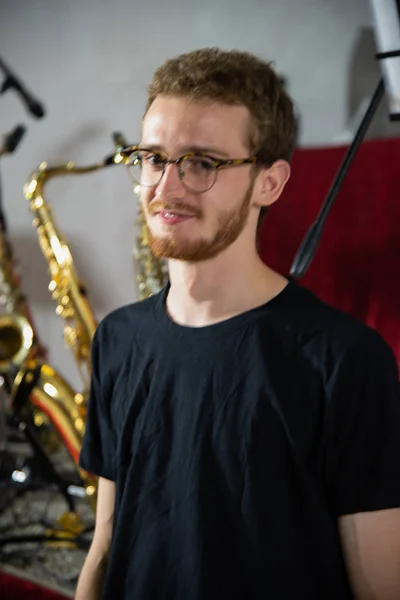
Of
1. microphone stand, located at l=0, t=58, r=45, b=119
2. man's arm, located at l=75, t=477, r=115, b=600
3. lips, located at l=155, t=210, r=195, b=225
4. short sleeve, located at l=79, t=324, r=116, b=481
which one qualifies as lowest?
man's arm, located at l=75, t=477, r=115, b=600

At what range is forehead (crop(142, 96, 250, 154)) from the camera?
0.81 metres

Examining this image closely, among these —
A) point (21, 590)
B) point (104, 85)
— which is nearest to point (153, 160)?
point (21, 590)

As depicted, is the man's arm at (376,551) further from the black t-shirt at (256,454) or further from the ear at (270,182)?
the ear at (270,182)

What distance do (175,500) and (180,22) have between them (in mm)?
1659

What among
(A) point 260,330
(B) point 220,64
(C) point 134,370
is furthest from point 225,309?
(B) point 220,64

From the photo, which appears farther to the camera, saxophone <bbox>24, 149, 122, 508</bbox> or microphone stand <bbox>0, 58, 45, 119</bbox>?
microphone stand <bbox>0, 58, 45, 119</bbox>

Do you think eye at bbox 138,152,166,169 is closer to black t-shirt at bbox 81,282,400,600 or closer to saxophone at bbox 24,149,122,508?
black t-shirt at bbox 81,282,400,600

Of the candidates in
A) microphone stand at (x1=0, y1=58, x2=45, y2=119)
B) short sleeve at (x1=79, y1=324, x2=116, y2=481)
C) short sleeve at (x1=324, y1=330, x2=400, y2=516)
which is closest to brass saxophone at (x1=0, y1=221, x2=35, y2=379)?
microphone stand at (x1=0, y1=58, x2=45, y2=119)

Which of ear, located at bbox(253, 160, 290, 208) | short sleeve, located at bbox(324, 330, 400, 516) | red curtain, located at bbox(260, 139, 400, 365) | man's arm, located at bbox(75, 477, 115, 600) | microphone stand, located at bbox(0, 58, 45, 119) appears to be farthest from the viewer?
microphone stand, located at bbox(0, 58, 45, 119)

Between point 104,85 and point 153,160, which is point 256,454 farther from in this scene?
point 104,85

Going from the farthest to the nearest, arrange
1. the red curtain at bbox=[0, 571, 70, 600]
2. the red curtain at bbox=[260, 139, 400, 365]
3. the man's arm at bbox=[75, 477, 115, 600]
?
1. the red curtain at bbox=[0, 571, 70, 600]
2. the red curtain at bbox=[260, 139, 400, 365]
3. the man's arm at bbox=[75, 477, 115, 600]

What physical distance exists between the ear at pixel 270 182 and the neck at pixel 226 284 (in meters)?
0.08

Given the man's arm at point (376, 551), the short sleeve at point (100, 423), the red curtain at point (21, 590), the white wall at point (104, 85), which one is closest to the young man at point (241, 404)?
the man's arm at point (376, 551)

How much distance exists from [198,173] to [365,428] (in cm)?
40
